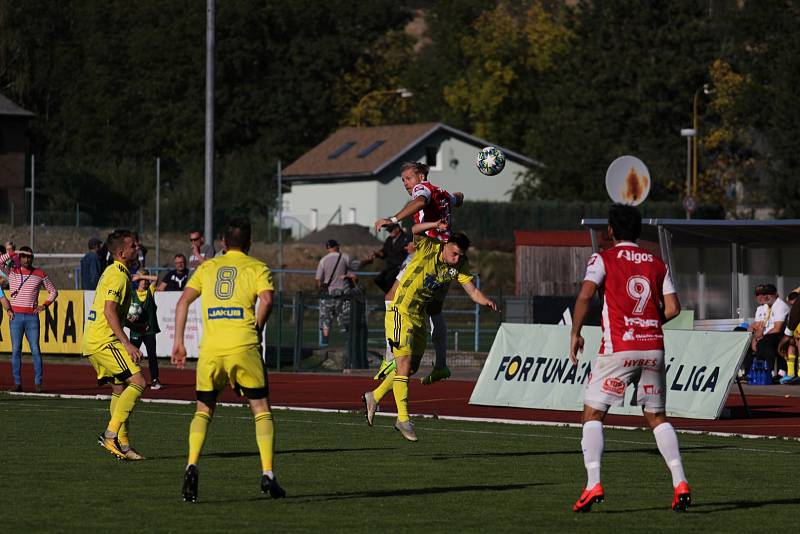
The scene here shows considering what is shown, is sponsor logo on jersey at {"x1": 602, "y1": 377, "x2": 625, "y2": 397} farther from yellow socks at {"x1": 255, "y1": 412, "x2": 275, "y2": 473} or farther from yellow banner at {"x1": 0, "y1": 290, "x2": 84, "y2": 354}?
yellow banner at {"x1": 0, "y1": 290, "x2": 84, "y2": 354}

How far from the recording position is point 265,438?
1108 centimetres

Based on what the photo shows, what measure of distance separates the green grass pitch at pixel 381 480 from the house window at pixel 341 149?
7130 cm

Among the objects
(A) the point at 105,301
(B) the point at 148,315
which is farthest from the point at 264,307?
(B) the point at 148,315

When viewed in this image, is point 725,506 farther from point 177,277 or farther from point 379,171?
point 379,171

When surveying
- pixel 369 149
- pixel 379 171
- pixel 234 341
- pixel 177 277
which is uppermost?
pixel 369 149

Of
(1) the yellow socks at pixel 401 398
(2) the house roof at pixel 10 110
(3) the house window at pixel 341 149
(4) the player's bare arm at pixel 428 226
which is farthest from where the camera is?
(3) the house window at pixel 341 149

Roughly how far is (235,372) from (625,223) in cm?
278

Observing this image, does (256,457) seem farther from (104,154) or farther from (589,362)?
(104,154)

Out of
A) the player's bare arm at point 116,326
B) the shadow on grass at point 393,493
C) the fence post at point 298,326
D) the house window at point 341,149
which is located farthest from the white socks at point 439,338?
the house window at point 341,149

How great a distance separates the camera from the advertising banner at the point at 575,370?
63.5ft

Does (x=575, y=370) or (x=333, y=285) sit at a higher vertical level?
(x=333, y=285)

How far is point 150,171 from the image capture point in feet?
244

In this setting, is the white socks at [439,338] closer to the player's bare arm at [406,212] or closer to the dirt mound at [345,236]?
the player's bare arm at [406,212]

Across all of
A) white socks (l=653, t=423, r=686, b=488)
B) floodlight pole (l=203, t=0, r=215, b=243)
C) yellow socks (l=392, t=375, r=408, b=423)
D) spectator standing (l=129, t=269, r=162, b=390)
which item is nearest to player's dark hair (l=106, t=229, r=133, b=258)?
yellow socks (l=392, t=375, r=408, b=423)
